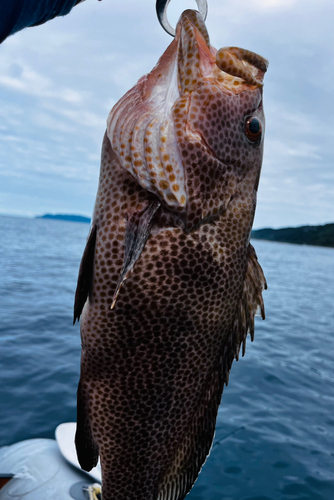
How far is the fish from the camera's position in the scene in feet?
6.03

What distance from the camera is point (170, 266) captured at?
76.2 inches

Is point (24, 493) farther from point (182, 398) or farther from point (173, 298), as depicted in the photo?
point (173, 298)

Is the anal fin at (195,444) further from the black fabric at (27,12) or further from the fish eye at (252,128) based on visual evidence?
the black fabric at (27,12)

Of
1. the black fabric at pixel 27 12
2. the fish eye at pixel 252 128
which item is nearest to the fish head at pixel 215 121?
the fish eye at pixel 252 128

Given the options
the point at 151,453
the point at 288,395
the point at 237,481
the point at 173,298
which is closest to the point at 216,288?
the point at 173,298

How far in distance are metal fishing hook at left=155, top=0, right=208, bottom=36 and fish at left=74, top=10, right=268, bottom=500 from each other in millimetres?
49

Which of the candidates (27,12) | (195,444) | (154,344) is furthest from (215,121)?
(195,444)

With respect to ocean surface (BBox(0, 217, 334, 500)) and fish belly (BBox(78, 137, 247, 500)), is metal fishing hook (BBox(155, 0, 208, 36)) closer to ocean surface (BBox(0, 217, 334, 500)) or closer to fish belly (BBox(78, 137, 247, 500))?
fish belly (BBox(78, 137, 247, 500))

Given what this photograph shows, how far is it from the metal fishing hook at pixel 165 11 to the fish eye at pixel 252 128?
562 mm

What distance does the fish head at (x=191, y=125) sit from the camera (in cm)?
180

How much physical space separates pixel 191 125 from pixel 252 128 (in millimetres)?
399

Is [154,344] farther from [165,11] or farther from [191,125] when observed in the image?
[165,11]

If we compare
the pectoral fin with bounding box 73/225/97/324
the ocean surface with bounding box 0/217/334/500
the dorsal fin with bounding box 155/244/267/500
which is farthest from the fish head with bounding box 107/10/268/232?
the ocean surface with bounding box 0/217/334/500

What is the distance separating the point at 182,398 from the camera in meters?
2.12
